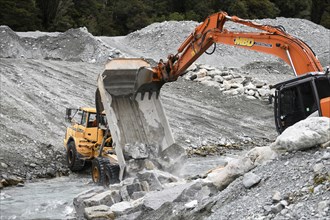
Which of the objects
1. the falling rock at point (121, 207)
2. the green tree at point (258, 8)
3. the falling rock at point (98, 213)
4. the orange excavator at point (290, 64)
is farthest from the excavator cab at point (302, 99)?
the green tree at point (258, 8)

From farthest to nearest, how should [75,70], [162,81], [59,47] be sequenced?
[59,47] → [75,70] → [162,81]

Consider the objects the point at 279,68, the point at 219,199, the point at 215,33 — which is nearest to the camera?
the point at 219,199

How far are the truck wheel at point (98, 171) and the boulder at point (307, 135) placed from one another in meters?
5.47

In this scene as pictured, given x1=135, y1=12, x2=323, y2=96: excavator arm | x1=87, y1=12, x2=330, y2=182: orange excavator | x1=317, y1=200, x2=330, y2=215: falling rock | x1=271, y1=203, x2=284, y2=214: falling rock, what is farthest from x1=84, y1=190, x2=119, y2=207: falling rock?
x1=317, y1=200, x2=330, y2=215: falling rock

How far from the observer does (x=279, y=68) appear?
31594 millimetres

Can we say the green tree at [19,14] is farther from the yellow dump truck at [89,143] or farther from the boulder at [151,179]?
the boulder at [151,179]

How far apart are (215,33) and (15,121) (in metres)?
6.88

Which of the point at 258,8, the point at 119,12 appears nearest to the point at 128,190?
the point at 119,12

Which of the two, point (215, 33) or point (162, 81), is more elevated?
point (215, 33)

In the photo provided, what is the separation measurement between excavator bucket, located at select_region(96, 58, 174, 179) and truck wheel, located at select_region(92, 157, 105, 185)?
78cm

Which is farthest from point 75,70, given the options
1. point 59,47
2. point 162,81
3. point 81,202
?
point 81,202

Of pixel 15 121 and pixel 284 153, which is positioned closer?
pixel 284 153

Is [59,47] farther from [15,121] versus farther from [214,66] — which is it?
[15,121]

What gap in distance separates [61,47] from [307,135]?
22.6m
